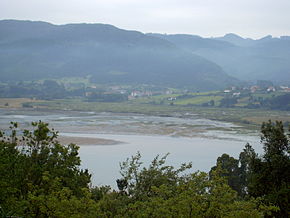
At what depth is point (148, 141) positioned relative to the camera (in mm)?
57125

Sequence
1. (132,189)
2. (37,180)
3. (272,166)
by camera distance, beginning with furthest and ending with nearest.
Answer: (272,166) < (132,189) < (37,180)

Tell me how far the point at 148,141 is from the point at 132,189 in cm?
3880

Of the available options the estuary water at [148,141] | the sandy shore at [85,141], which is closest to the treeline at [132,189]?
the estuary water at [148,141]

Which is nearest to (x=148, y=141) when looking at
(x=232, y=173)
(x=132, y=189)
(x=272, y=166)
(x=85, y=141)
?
(x=85, y=141)

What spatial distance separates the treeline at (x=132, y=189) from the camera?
40.3 ft

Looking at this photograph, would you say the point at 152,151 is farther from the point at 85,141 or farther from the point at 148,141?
the point at 85,141

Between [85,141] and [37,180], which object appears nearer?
[37,180]

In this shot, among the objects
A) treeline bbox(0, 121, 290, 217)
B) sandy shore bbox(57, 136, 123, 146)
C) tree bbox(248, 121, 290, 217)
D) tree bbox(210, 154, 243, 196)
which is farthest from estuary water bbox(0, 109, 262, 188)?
treeline bbox(0, 121, 290, 217)

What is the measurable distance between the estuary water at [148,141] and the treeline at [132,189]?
15167mm

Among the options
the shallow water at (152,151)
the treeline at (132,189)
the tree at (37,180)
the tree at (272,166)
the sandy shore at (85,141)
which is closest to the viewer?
the treeline at (132,189)

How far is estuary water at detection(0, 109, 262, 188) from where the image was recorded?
4191cm

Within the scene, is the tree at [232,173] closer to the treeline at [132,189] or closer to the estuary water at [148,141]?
the estuary water at [148,141]

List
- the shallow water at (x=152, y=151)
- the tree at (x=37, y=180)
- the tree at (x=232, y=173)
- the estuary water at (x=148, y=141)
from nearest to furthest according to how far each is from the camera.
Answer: the tree at (x=37, y=180) → the tree at (x=232, y=173) → the shallow water at (x=152, y=151) → the estuary water at (x=148, y=141)

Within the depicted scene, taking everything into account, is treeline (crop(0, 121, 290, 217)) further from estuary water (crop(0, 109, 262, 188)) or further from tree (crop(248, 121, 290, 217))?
estuary water (crop(0, 109, 262, 188))
